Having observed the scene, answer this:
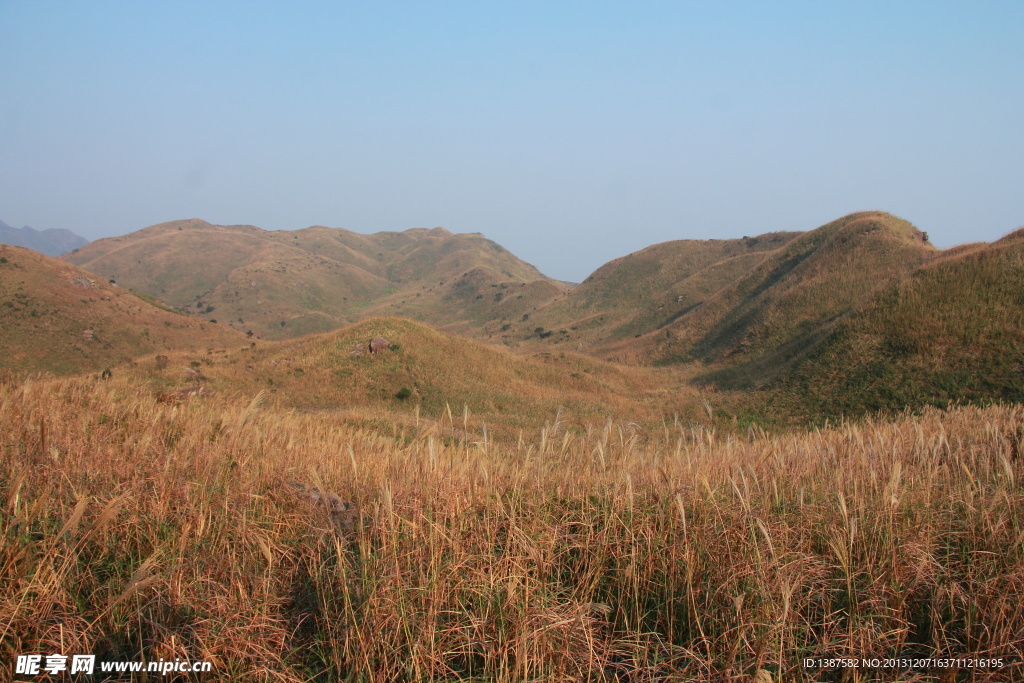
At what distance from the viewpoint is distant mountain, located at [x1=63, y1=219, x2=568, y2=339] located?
4048 inches

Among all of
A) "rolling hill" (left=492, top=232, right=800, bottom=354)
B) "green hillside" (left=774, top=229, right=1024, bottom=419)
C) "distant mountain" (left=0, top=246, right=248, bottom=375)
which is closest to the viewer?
"green hillside" (left=774, top=229, right=1024, bottom=419)

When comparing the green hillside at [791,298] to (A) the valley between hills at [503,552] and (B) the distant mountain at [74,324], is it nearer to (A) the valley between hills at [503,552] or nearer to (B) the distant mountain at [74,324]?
(A) the valley between hills at [503,552]

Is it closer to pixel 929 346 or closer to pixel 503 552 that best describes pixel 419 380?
pixel 929 346

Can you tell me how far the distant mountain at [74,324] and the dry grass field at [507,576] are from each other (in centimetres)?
4754

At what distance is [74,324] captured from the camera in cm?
4975

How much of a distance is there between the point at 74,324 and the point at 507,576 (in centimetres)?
6136

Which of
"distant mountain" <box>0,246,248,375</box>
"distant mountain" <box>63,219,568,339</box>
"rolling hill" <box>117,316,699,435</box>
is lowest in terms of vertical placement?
"rolling hill" <box>117,316,699,435</box>

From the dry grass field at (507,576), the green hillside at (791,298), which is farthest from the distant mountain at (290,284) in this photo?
the dry grass field at (507,576)

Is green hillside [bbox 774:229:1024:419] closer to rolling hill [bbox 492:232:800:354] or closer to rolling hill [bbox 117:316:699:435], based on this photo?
rolling hill [bbox 117:316:699:435]

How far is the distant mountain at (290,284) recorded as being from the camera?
103 m

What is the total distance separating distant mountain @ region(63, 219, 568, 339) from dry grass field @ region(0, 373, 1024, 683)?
9052 centimetres

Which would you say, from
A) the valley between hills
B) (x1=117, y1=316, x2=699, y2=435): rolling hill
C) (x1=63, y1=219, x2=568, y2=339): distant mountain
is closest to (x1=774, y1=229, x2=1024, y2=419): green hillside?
(x1=117, y1=316, x2=699, y2=435): rolling hill

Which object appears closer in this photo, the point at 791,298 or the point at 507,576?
the point at 507,576

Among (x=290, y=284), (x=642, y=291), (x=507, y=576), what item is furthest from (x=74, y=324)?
(x=290, y=284)
